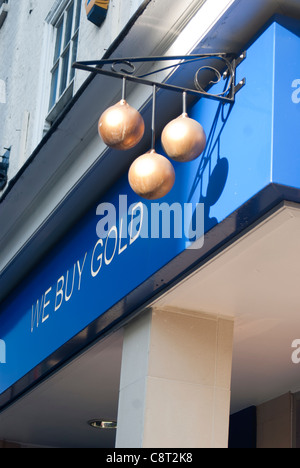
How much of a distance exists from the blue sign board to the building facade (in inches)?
0.5

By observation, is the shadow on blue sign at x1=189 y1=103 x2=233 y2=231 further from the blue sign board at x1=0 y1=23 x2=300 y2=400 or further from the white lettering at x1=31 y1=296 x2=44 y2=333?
the white lettering at x1=31 y1=296 x2=44 y2=333

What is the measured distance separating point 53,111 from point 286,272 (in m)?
4.19

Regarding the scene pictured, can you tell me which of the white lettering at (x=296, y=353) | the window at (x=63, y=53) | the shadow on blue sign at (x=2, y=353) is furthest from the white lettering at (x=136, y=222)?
the window at (x=63, y=53)

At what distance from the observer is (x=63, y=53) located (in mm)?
9109

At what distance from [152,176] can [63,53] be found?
4.58m

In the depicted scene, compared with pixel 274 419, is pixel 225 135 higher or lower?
higher

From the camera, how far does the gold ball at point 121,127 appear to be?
4965mm

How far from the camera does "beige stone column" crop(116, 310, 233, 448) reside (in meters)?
5.54

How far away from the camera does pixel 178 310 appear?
5910 mm

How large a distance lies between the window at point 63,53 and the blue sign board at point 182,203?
184 centimetres

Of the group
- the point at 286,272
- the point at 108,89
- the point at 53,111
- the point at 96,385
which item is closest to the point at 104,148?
the point at 108,89

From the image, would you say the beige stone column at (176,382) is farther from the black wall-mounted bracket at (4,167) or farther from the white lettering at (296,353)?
the black wall-mounted bracket at (4,167)

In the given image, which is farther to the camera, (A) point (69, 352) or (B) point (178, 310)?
(A) point (69, 352)

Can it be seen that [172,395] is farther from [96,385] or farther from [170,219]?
[96,385]
